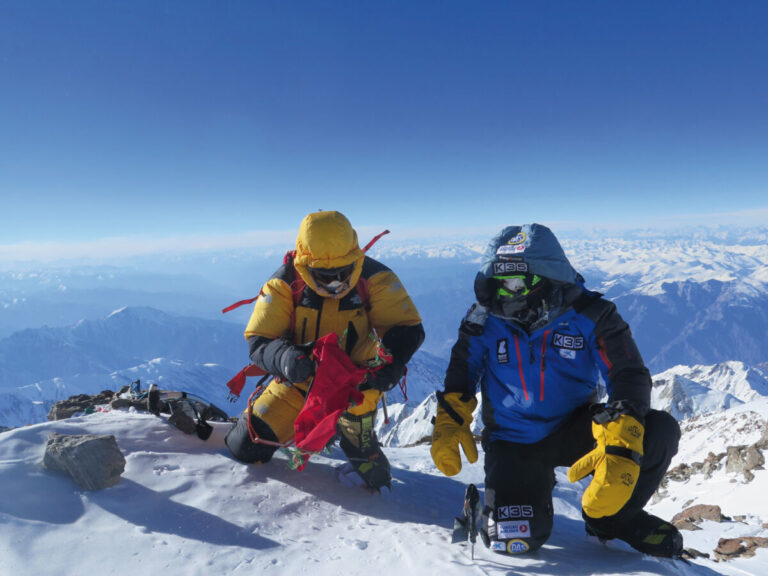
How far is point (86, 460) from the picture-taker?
344 centimetres

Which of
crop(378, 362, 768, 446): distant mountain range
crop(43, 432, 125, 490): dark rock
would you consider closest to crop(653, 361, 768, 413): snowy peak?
crop(378, 362, 768, 446): distant mountain range

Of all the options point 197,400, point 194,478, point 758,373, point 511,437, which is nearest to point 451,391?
point 511,437

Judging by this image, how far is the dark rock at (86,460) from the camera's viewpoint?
134 inches

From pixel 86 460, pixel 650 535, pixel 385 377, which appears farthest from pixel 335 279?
pixel 650 535

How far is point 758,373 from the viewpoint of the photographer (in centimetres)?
18375

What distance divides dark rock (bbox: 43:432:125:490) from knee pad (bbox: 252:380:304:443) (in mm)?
1394

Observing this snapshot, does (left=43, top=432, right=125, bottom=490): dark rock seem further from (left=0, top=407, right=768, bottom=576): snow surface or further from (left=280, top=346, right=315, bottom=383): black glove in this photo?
(left=280, top=346, right=315, bottom=383): black glove

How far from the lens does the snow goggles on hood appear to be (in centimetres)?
439

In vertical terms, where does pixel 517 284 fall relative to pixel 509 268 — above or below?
below

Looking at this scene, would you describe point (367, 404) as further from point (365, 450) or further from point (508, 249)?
point (508, 249)

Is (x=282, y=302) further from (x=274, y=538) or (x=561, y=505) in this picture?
(x=561, y=505)

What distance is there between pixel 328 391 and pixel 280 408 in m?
1.05

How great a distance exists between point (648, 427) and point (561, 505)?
285cm

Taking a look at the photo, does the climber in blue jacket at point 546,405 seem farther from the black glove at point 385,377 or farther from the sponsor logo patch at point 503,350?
the black glove at point 385,377
